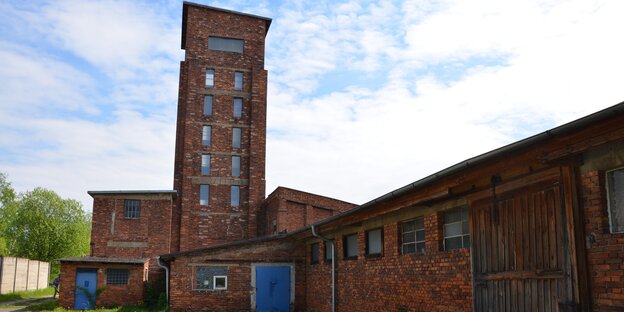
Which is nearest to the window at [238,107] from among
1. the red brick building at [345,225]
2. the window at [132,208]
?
the red brick building at [345,225]

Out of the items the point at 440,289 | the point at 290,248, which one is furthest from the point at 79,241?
the point at 440,289

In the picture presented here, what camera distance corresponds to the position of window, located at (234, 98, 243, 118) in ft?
127

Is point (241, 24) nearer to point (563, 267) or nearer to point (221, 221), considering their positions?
point (221, 221)

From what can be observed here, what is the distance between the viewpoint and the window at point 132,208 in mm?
31109

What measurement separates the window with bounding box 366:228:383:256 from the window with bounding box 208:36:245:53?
26278 mm

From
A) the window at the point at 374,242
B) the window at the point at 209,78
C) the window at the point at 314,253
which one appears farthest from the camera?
the window at the point at 209,78

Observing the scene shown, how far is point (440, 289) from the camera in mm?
11234

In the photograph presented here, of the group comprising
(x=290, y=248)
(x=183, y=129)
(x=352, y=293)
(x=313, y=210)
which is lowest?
(x=352, y=293)

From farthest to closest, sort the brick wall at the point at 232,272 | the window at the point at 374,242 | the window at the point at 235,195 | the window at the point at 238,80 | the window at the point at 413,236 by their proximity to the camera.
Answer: the window at the point at 238,80
the window at the point at 235,195
the brick wall at the point at 232,272
the window at the point at 374,242
the window at the point at 413,236

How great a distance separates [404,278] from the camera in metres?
12.9

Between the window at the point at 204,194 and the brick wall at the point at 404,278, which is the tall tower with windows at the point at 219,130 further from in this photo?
the brick wall at the point at 404,278

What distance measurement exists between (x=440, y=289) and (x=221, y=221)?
27461 millimetres

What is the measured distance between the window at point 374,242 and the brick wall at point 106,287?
46.9ft

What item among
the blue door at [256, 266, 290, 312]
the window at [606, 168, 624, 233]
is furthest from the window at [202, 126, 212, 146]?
the window at [606, 168, 624, 233]
